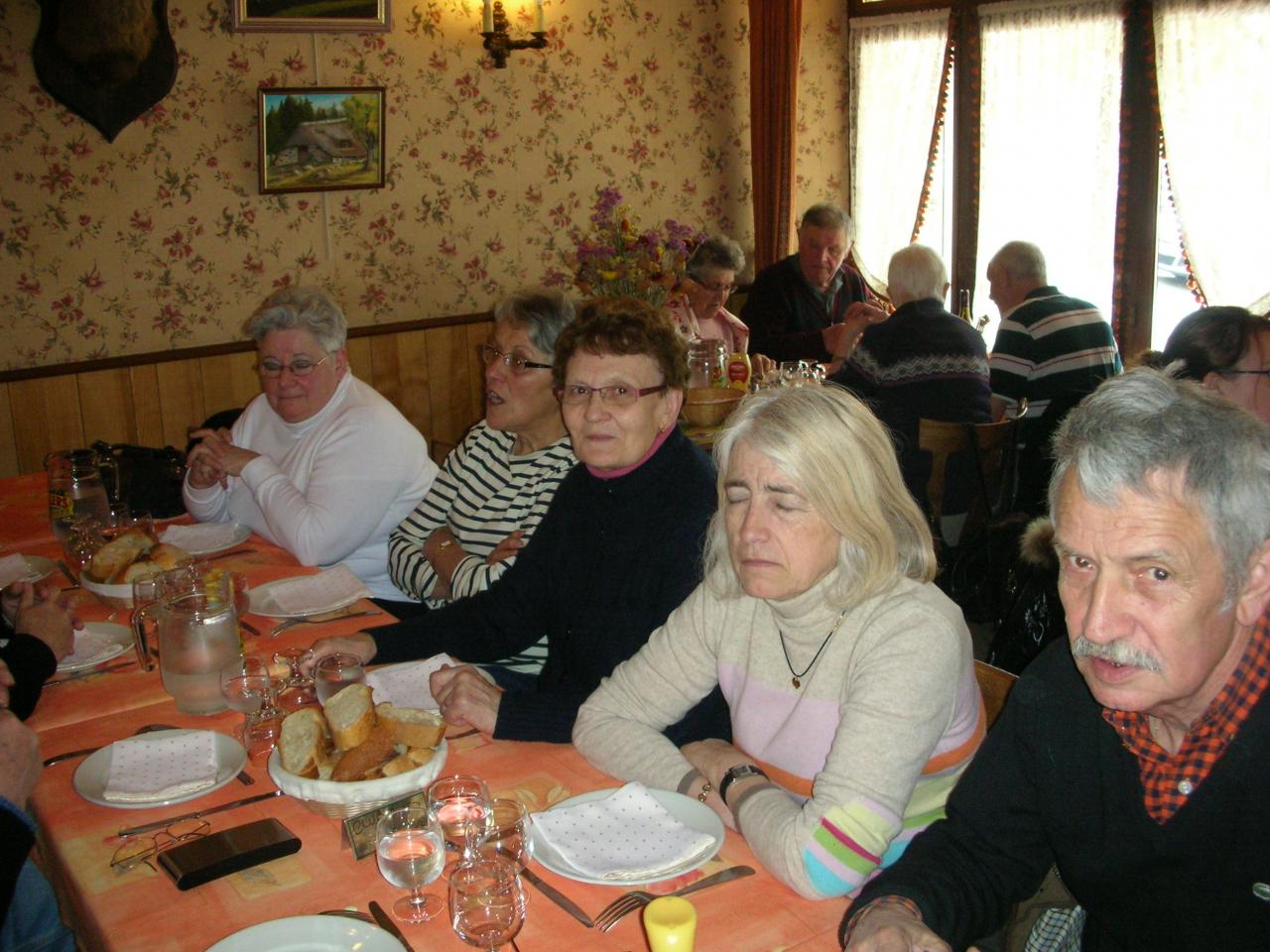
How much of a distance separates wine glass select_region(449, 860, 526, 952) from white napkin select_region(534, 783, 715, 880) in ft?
0.40

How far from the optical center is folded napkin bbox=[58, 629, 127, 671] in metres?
2.08

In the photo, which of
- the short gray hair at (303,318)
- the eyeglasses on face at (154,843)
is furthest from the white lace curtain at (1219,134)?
the eyeglasses on face at (154,843)

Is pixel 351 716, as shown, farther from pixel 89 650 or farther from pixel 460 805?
pixel 89 650

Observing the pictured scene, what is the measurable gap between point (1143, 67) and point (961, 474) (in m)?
2.15

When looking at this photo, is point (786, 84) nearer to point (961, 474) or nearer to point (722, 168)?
point (722, 168)

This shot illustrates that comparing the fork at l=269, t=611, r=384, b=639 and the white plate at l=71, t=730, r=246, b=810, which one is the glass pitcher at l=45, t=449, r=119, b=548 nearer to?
the fork at l=269, t=611, r=384, b=639

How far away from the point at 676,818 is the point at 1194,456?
76 cm

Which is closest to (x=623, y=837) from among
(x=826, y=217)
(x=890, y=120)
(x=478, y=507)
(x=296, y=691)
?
(x=296, y=691)

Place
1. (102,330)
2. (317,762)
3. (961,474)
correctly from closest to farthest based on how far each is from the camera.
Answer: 1. (317,762)
2. (961,474)
3. (102,330)

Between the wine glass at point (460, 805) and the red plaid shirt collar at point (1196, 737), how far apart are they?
0.76 metres

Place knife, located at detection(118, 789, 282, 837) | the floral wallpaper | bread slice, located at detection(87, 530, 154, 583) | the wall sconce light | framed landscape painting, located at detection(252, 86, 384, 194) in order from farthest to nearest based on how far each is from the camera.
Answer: the wall sconce light < framed landscape painting, located at detection(252, 86, 384, 194) < the floral wallpaper < bread slice, located at detection(87, 530, 154, 583) < knife, located at detection(118, 789, 282, 837)

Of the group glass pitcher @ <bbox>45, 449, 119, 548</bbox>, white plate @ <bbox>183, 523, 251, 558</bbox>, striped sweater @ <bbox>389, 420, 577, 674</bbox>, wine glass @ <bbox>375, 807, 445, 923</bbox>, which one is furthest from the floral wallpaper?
wine glass @ <bbox>375, 807, 445, 923</bbox>

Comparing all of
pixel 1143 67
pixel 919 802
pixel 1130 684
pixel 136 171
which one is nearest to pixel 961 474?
pixel 1143 67

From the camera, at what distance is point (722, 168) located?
5.80m
